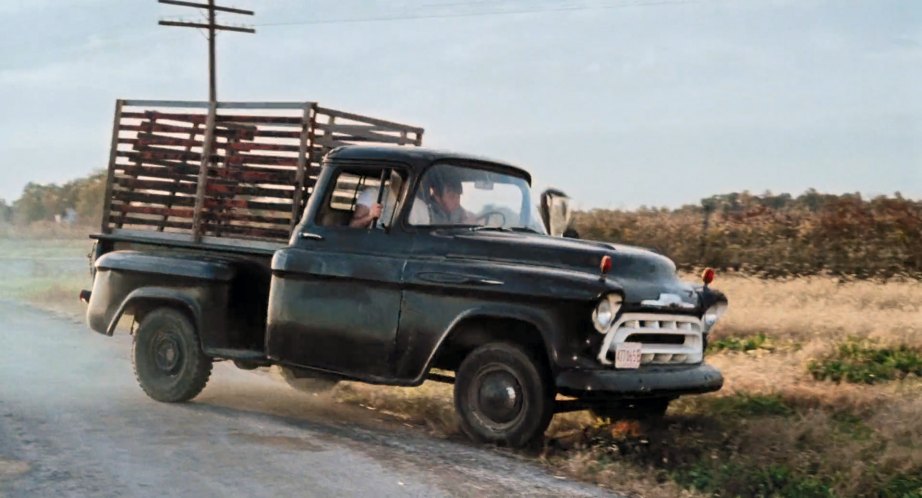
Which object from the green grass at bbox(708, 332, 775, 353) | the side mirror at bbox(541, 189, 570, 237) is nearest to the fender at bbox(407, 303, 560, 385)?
the side mirror at bbox(541, 189, 570, 237)

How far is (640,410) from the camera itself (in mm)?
8594

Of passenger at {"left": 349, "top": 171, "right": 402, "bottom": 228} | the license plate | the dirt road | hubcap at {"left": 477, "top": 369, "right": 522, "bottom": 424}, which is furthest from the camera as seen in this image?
passenger at {"left": 349, "top": 171, "right": 402, "bottom": 228}

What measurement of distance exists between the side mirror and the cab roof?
37 centimetres

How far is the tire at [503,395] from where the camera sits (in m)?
7.59

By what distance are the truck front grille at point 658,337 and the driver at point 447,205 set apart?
5.27 ft

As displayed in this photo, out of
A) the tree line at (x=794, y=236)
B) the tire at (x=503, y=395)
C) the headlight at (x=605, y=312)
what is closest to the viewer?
the headlight at (x=605, y=312)

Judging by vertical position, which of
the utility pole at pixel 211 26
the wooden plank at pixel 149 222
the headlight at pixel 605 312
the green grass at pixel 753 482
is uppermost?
the utility pole at pixel 211 26

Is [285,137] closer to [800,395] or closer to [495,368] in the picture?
[495,368]

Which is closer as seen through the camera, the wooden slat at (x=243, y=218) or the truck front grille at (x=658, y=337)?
the truck front grille at (x=658, y=337)

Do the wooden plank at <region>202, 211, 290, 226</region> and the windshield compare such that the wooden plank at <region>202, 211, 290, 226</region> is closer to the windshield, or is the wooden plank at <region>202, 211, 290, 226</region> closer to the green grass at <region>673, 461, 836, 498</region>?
the windshield

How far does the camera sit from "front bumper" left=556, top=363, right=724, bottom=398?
7297 millimetres

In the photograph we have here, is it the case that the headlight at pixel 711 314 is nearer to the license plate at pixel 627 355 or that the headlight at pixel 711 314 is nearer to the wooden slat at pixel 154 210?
the license plate at pixel 627 355

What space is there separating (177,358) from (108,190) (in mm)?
2176

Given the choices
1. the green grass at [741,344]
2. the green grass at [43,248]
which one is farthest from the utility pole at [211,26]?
the green grass at [741,344]
